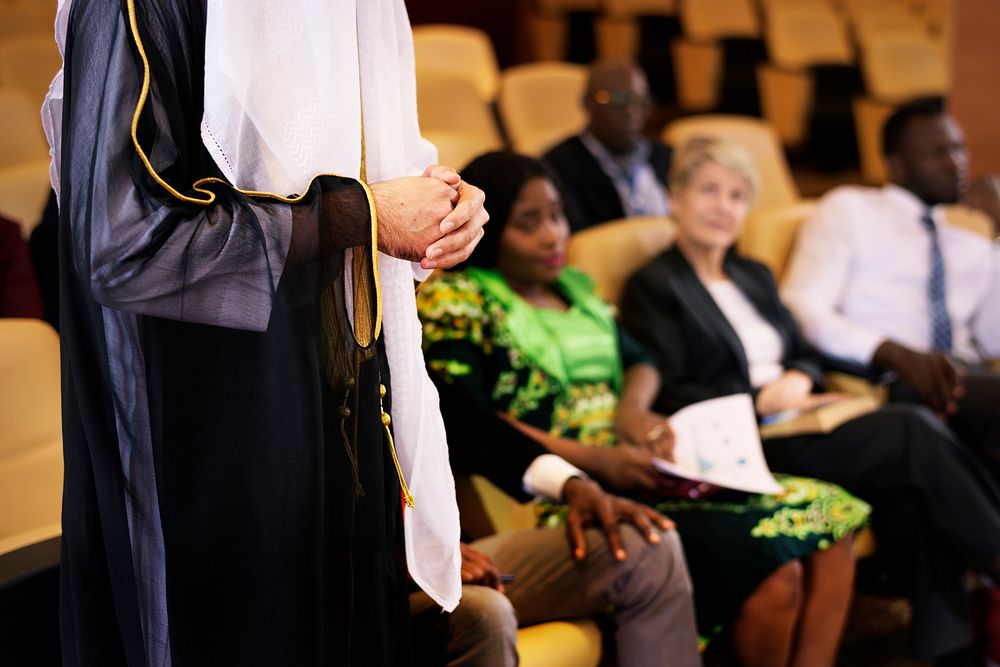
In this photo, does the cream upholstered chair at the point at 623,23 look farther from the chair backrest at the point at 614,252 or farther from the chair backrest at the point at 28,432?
the chair backrest at the point at 28,432

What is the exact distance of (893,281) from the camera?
3240 mm

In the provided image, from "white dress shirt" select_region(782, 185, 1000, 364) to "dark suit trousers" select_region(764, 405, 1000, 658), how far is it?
59 centimetres

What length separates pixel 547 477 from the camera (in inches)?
80.7

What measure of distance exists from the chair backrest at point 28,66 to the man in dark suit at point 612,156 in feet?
5.77

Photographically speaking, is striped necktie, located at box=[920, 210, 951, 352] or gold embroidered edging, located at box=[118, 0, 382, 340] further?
striped necktie, located at box=[920, 210, 951, 352]

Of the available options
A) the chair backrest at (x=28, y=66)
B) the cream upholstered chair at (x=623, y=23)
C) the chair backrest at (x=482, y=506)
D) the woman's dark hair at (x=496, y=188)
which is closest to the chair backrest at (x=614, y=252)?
the woman's dark hair at (x=496, y=188)

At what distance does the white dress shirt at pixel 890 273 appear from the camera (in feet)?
10.4

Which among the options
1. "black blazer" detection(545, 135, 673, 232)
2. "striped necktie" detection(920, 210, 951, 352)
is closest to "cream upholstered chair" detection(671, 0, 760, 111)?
"black blazer" detection(545, 135, 673, 232)

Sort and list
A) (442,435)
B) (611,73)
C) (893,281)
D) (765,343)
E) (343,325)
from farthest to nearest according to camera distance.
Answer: (611,73) < (893,281) < (765,343) < (442,435) < (343,325)

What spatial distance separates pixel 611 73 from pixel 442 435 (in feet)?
9.28

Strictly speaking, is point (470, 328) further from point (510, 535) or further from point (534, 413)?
point (510, 535)

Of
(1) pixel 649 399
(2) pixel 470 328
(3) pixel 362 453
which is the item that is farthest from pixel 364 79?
(1) pixel 649 399

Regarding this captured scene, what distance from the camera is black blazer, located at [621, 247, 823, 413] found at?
2.67 meters

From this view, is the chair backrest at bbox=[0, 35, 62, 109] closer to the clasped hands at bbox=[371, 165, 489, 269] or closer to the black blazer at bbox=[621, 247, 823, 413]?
the black blazer at bbox=[621, 247, 823, 413]
